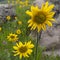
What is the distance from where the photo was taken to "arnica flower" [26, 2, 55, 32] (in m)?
2.48

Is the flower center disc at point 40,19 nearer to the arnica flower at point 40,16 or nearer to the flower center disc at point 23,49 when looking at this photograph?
the arnica flower at point 40,16

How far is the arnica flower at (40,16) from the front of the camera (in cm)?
248

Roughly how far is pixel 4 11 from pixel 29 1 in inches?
36.5

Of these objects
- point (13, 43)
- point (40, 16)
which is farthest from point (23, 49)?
point (13, 43)

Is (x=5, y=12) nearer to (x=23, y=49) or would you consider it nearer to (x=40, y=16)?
(x=23, y=49)

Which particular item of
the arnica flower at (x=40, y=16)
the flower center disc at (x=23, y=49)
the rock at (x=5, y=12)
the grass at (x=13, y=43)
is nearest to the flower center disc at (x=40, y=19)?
the arnica flower at (x=40, y=16)

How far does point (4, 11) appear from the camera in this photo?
25.1 feet

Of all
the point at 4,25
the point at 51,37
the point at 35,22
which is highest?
the point at 35,22

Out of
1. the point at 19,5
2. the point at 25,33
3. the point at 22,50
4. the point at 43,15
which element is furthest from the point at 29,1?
the point at 43,15

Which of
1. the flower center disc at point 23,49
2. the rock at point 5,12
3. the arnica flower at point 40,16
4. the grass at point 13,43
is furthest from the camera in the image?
the rock at point 5,12

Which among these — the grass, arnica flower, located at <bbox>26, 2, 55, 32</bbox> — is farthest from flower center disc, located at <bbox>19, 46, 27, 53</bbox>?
arnica flower, located at <bbox>26, 2, 55, 32</bbox>

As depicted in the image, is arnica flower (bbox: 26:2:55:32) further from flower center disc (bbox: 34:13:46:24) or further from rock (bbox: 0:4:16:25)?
rock (bbox: 0:4:16:25)

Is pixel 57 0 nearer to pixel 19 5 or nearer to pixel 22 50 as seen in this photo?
pixel 19 5

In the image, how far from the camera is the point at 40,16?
2.55m
